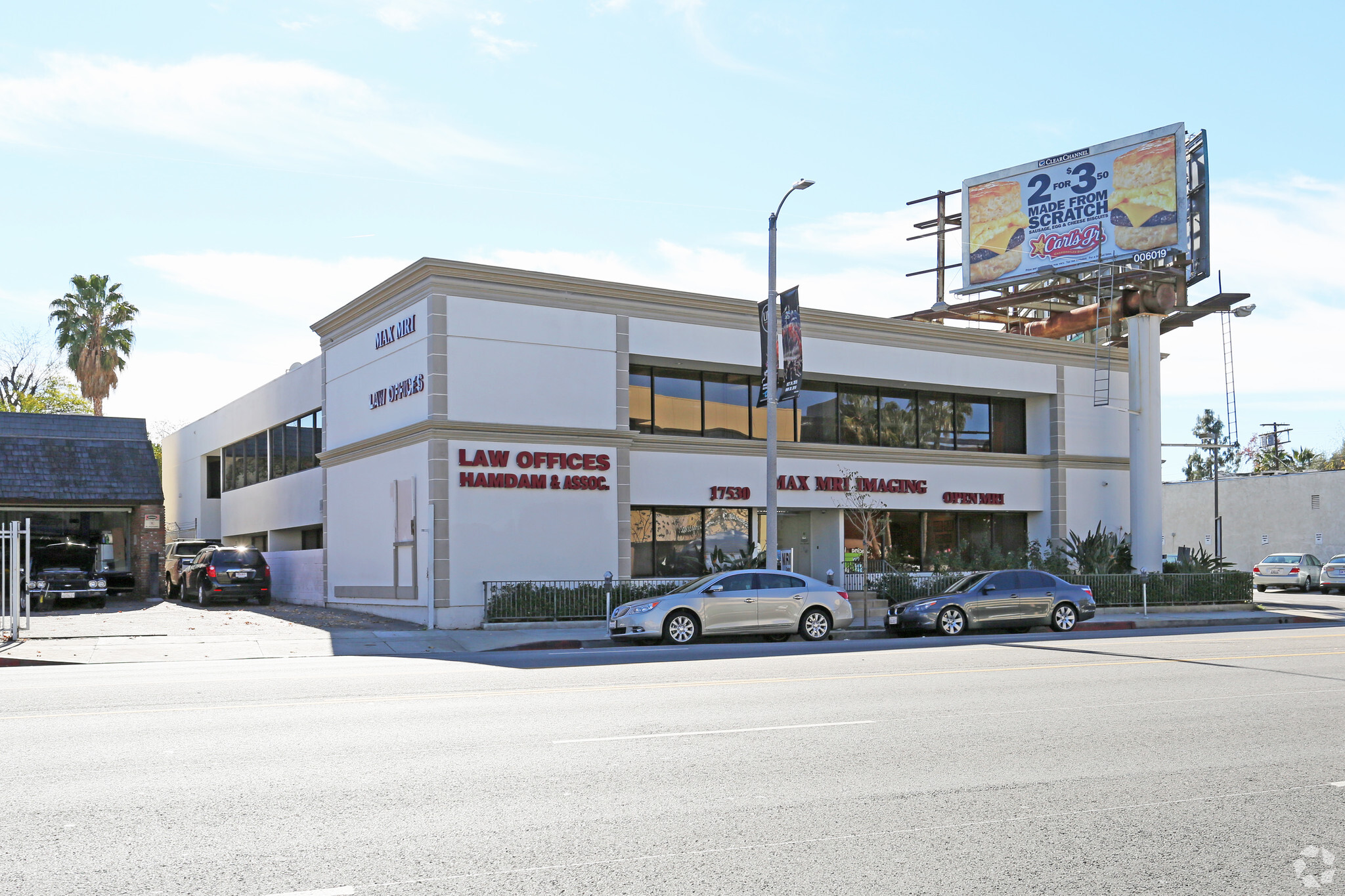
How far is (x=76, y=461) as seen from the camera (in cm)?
3262

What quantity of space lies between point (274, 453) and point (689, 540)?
50.2 ft

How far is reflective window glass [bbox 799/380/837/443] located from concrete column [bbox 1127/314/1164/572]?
9482 millimetres

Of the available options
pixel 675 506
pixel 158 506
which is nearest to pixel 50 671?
A: pixel 675 506

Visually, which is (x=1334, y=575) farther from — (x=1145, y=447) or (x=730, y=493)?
(x=730, y=493)

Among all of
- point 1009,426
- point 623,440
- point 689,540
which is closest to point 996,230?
point 1009,426

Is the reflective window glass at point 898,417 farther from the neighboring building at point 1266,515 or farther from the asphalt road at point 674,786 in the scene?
the neighboring building at point 1266,515

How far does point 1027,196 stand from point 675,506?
1744cm

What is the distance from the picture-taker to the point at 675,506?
2845 centimetres

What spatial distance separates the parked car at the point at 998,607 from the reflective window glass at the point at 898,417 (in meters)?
8.36

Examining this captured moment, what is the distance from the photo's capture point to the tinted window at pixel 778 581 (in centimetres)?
2144

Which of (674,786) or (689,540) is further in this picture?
(689,540)

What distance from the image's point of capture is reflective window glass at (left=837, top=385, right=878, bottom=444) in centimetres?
3189

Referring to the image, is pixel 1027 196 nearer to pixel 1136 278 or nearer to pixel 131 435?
pixel 1136 278

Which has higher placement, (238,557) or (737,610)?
(238,557)
